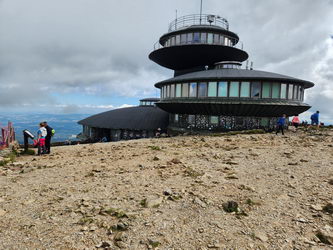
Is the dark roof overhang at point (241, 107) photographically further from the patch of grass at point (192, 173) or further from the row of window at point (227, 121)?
the patch of grass at point (192, 173)

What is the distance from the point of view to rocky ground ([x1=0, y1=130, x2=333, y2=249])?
4.99m

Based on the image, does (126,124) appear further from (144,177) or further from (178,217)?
(178,217)

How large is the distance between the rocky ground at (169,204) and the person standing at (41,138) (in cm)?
290

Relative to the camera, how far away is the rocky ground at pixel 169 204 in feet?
16.4

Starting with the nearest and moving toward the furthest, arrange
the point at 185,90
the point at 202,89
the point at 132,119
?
the point at 202,89, the point at 185,90, the point at 132,119

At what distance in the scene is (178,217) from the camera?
5914 millimetres

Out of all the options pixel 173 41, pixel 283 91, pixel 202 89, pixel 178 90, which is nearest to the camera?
pixel 283 91

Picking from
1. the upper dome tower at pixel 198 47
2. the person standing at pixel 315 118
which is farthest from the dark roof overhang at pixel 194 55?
the person standing at pixel 315 118

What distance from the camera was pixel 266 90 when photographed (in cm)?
2519

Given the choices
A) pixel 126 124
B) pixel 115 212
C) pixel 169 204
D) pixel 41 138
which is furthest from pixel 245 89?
pixel 126 124

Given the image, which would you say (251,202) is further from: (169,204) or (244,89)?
(244,89)

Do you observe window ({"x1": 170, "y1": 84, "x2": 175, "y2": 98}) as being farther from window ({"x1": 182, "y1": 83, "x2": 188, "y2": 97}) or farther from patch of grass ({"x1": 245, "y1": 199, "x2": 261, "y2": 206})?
patch of grass ({"x1": 245, "y1": 199, "x2": 261, "y2": 206})

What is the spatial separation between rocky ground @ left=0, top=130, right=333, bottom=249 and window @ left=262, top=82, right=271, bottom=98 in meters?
15.1

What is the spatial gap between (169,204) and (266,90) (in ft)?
74.6
